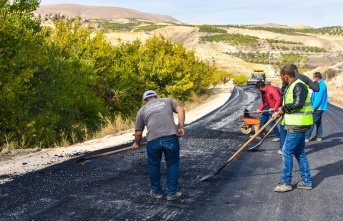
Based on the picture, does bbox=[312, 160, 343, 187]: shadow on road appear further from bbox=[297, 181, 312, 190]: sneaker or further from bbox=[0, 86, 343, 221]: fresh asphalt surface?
bbox=[297, 181, 312, 190]: sneaker

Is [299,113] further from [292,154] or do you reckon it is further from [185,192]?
[185,192]

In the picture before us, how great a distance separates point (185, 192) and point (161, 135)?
1.13m

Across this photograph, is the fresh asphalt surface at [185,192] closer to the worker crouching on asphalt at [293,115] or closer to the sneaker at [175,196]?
the sneaker at [175,196]

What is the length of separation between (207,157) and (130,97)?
50.1ft

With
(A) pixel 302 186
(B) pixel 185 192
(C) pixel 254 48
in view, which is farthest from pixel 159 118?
(C) pixel 254 48

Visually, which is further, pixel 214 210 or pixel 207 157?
pixel 207 157

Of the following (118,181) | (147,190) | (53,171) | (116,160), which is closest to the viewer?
(147,190)

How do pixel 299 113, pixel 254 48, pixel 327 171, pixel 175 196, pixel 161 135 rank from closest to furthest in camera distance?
pixel 161 135, pixel 175 196, pixel 299 113, pixel 327 171, pixel 254 48

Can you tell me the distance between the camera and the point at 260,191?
20.6ft

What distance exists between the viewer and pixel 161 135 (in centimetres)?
571

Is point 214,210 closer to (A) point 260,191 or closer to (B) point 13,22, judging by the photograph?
(A) point 260,191

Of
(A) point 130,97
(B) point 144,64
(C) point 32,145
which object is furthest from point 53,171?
(B) point 144,64

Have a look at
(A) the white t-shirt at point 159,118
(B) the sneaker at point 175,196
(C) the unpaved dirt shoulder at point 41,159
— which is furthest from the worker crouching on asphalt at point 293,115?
(C) the unpaved dirt shoulder at point 41,159

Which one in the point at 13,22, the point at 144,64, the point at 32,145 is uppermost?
the point at 13,22
